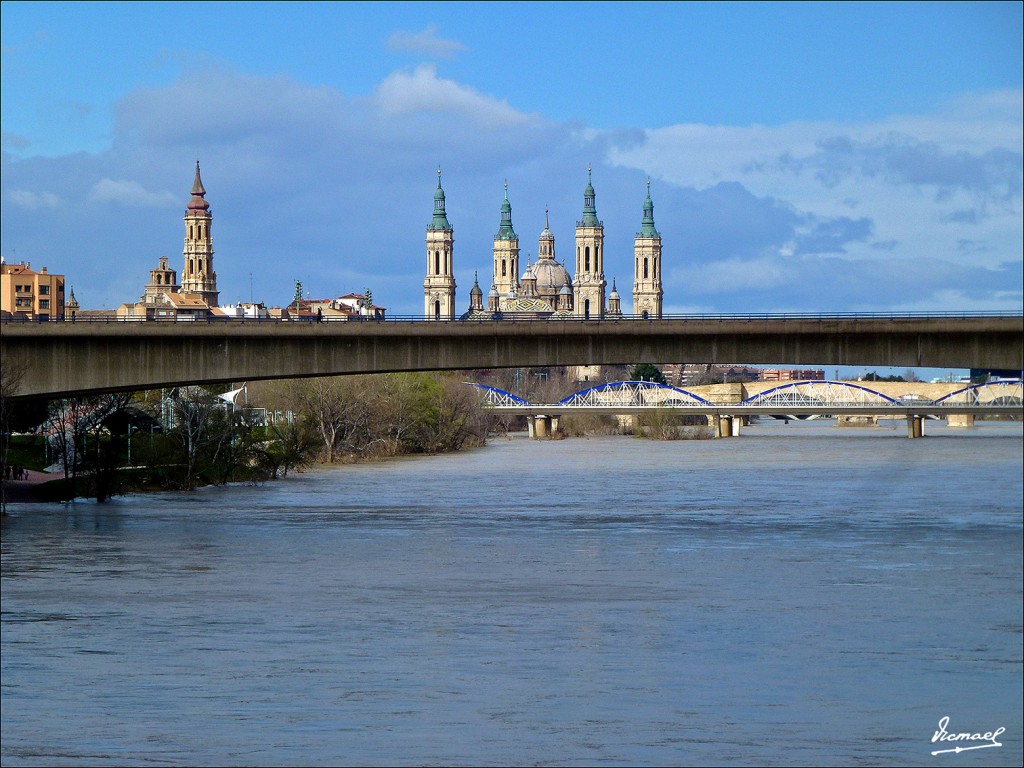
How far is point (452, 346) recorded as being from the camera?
57.8 meters

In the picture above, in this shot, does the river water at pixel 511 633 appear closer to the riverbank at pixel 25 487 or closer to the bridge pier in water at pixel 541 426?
the riverbank at pixel 25 487

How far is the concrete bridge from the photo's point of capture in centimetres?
5491

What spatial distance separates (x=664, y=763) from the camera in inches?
797

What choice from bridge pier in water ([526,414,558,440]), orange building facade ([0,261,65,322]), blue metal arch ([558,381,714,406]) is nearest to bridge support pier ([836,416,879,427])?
blue metal arch ([558,381,714,406])

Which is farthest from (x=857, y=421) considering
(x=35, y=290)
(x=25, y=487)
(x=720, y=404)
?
(x=25, y=487)

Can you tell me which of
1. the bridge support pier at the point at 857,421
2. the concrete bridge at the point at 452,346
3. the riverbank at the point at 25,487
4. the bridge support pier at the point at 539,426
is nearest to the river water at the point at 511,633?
the riverbank at the point at 25,487

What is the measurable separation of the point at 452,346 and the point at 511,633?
28.8 meters

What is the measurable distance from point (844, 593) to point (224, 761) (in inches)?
735

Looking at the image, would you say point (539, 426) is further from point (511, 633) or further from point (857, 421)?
point (511, 633)

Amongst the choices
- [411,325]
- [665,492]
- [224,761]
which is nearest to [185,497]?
[411,325]

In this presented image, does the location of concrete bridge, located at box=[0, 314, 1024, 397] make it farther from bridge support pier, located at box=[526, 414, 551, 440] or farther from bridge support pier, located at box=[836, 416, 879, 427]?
bridge support pier, located at box=[836, 416, 879, 427]

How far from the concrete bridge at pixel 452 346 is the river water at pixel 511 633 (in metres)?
5.42

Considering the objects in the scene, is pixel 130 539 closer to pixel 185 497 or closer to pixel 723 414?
pixel 185 497

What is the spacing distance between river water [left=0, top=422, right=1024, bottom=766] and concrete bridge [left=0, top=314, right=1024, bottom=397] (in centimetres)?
542
